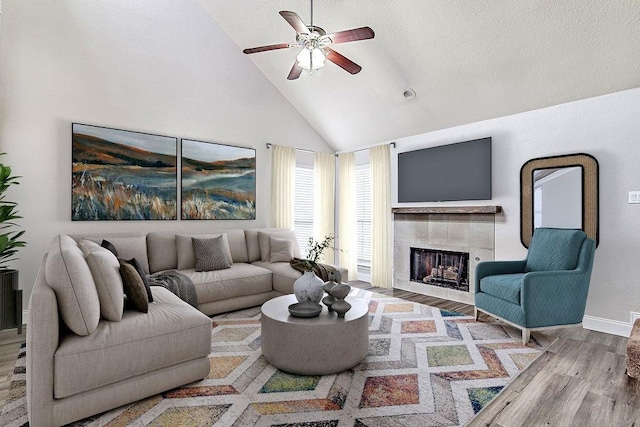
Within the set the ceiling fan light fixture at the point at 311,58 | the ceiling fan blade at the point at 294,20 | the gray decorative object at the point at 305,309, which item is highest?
the ceiling fan blade at the point at 294,20

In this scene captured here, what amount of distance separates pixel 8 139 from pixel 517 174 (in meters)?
5.45

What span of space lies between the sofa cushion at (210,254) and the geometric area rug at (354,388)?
0.94 m

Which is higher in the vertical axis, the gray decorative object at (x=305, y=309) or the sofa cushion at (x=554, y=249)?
the sofa cushion at (x=554, y=249)

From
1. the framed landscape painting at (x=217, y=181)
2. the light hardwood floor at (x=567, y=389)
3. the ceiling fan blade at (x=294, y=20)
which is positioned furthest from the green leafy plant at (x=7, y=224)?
the ceiling fan blade at (x=294, y=20)

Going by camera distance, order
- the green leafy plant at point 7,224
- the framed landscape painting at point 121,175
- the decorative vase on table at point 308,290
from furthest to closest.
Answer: the framed landscape painting at point 121,175
the green leafy plant at point 7,224
the decorative vase on table at point 308,290

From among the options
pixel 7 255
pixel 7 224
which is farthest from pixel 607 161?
pixel 7 224

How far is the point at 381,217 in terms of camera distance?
550cm

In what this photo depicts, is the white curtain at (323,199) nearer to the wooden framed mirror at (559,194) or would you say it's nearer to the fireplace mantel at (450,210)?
the fireplace mantel at (450,210)

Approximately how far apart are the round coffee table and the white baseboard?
8.61ft

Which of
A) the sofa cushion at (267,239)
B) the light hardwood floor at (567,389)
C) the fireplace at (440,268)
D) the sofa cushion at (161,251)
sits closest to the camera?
the light hardwood floor at (567,389)

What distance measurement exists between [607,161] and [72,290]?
14.9 ft

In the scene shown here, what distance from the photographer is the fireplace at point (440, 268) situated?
4.55m

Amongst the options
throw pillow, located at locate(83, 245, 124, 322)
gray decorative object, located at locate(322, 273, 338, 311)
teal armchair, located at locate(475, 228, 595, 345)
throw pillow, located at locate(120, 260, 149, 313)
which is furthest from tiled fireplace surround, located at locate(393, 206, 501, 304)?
throw pillow, located at locate(83, 245, 124, 322)

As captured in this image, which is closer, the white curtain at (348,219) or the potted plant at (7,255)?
the potted plant at (7,255)
